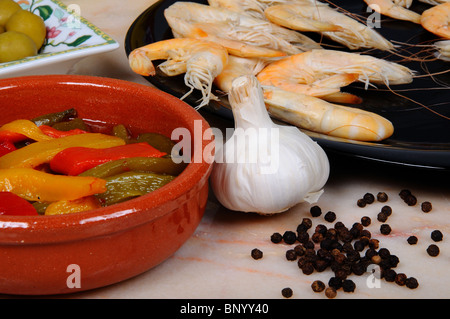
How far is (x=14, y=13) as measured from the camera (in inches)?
72.9

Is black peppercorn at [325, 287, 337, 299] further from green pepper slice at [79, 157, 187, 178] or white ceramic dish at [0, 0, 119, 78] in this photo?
white ceramic dish at [0, 0, 119, 78]

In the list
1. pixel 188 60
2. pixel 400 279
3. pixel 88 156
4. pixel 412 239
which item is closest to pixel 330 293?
pixel 400 279

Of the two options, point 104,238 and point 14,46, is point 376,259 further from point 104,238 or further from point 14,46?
point 14,46

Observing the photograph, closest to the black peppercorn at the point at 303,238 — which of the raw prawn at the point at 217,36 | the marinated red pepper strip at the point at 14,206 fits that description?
the marinated red pepper strip at the point at 14,206

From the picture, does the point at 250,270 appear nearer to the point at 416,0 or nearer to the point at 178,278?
the point at 178,278

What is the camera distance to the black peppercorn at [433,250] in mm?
1165

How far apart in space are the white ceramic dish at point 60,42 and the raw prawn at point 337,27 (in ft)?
1.78

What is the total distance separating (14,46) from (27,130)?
1.79ft

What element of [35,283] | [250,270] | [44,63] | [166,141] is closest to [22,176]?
[35,283]

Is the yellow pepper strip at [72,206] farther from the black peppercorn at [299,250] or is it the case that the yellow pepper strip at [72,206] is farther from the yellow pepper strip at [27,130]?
the black peppercorn at [299,250]

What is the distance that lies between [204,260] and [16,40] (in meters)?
0.86

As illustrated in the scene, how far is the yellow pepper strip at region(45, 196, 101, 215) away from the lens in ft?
3.31

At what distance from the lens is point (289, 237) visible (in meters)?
1.19

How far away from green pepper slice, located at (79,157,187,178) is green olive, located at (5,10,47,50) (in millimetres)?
834
